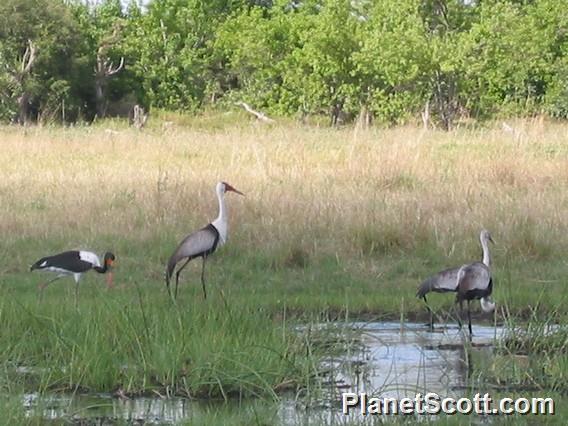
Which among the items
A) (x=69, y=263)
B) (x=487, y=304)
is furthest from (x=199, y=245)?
(x=487, y=304)

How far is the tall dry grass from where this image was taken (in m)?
11.7

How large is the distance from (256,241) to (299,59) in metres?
25.0

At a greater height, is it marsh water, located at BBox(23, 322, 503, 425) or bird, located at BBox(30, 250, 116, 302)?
marsh water, located at BBox(23, 322, 503, 425)

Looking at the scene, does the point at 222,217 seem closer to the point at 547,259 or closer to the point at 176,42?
the point at 547,259

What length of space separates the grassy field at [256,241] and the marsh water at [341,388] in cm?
13

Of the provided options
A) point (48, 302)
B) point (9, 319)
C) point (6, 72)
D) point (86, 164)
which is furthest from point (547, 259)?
point (6, 72)

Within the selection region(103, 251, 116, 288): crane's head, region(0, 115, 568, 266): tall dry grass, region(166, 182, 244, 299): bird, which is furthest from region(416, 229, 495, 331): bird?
region(103, 251, 116, 288): crane's head

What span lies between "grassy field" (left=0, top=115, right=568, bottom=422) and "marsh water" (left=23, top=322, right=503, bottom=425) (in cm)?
13

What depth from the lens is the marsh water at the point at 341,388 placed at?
233 inches

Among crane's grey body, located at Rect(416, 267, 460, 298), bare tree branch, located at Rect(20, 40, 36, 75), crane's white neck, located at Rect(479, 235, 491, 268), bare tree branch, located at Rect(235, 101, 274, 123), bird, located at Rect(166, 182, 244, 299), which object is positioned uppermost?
crane's white neck, located at Rect(479, 235, 491, 268)

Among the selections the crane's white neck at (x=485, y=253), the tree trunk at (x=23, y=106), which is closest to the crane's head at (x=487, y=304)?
the crane's white neck at (x=485, y=253)

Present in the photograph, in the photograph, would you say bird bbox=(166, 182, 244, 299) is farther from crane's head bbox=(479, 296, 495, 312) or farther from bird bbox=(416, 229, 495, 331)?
crane's head bbox=(479, 296, 495, 312)

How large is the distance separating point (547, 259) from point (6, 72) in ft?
87.1

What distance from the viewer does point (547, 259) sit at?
36.2ft
